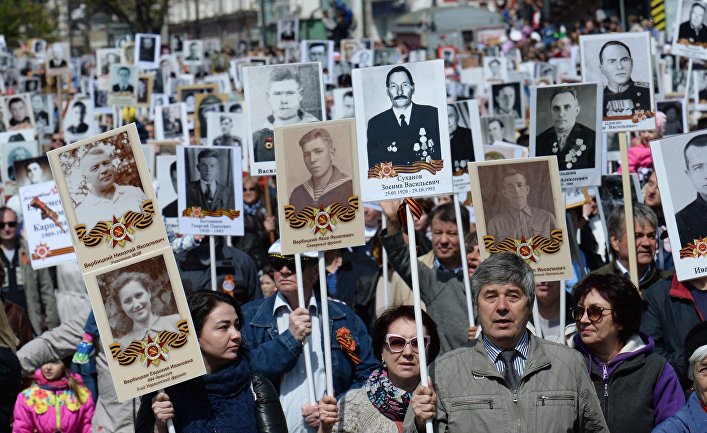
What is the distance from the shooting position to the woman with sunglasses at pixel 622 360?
18.0 feet

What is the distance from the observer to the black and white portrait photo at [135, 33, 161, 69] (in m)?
22.3

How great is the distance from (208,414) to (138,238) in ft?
2.41

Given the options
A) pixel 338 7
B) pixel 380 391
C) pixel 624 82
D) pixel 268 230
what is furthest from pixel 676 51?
pixel 338 7

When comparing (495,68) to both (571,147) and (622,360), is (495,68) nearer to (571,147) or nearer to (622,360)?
(571,147)

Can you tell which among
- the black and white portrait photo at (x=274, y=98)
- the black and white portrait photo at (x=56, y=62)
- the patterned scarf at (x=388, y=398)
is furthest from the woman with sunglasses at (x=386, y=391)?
the black and white portrait photo at (x=56, y=62)

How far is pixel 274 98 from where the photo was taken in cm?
771

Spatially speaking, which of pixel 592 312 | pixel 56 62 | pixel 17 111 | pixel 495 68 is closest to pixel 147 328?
pixel 592 312

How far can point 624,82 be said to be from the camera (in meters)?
8.29

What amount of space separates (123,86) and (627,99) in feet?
37.6

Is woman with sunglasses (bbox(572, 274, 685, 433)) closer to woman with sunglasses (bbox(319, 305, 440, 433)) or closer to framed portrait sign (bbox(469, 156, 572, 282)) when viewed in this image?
framed portrait sign (bbox(469, 156, 572, 282))

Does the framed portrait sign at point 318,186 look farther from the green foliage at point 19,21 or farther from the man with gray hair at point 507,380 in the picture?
the green foliage at point 19,21

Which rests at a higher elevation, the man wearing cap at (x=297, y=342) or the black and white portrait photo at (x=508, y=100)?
the black and white portrait photo at (x=508, y=100)

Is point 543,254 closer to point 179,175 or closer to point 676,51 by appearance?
point 179,175

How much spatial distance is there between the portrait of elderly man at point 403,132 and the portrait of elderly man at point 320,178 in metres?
0.35
